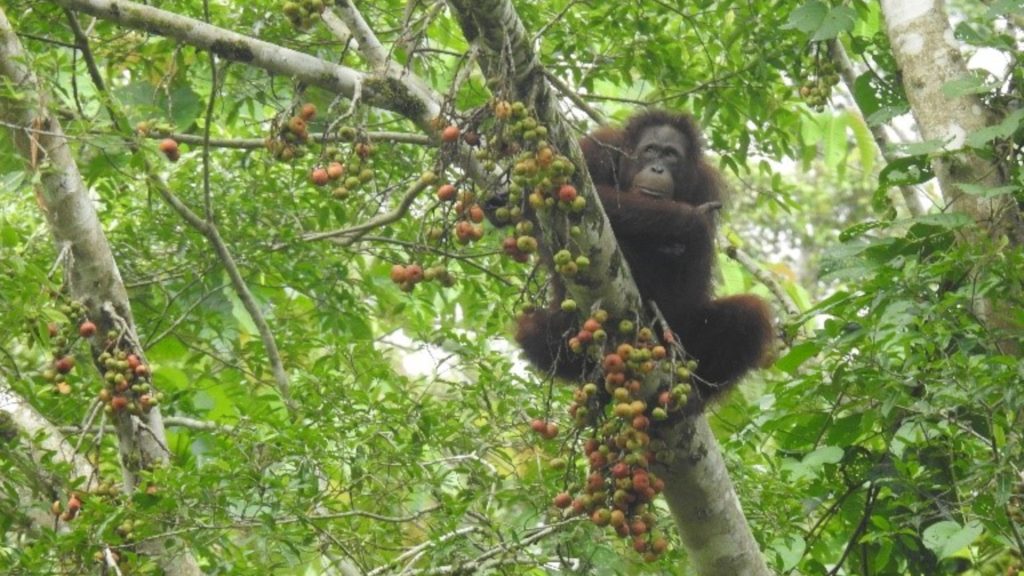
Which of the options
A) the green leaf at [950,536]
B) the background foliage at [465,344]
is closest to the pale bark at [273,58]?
the background foliage at [465,344]

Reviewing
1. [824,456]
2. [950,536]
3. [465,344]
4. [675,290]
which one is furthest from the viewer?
[465,344]

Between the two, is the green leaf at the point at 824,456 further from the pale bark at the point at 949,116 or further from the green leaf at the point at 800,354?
the pale bark at the point at 949,116

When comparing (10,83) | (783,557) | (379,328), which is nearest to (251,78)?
(10,83)

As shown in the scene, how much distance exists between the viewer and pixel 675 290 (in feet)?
17.2

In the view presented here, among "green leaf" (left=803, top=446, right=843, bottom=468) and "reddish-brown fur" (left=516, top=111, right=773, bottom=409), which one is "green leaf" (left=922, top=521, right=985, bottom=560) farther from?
"reddish-brown fur" (left=516, top=111, right=773, bottom=409)

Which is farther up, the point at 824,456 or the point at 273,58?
the point at 273,58

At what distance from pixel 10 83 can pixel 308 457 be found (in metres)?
1.55

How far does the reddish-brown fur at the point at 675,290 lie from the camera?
4.92m

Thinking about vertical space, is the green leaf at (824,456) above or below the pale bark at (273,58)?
below

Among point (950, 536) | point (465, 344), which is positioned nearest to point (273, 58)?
point (465, 344)

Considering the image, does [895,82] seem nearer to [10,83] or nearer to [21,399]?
[10,83]

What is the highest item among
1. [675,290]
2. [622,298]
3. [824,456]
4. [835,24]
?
[835,24]

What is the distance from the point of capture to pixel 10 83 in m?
4.41

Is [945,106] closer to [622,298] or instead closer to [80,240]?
[622,298]
